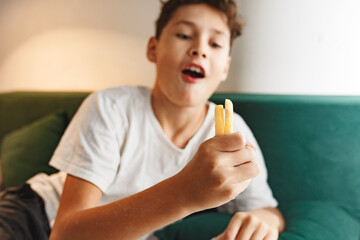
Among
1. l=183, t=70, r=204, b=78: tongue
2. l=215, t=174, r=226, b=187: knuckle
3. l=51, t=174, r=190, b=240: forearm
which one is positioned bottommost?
l=51, t=174, r=190, b=240: forearm

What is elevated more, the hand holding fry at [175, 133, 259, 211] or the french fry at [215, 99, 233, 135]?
the french fry at [215, 99, 233, 135]

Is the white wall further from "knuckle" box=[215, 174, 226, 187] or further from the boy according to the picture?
"knuckle" box=[215, 174, 226, 187]

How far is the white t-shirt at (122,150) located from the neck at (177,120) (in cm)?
3

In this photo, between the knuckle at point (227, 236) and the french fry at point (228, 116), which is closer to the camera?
the french fry at point (228, 116)

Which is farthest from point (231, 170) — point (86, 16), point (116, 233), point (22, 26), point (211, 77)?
point (22, 26)

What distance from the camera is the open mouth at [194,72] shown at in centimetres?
106

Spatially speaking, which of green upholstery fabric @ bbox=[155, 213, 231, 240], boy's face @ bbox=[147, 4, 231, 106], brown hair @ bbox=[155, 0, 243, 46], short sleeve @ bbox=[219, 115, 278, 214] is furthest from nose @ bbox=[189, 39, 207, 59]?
green upholstery fabric @ bbox=[155, 213, 231, 240]

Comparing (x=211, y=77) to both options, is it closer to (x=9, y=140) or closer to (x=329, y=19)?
(x=329, y=19)

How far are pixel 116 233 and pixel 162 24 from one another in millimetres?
728

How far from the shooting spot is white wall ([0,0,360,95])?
137 centimetres

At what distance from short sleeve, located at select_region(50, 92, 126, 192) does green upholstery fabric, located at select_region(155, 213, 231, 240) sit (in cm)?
26

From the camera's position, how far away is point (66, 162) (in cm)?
101

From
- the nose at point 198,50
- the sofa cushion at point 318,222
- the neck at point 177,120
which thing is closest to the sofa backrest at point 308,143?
the sofa cushion at point 318,222

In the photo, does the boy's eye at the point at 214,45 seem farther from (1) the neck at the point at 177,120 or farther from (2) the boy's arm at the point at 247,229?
(2) the boy's arm at the point at 247,229
